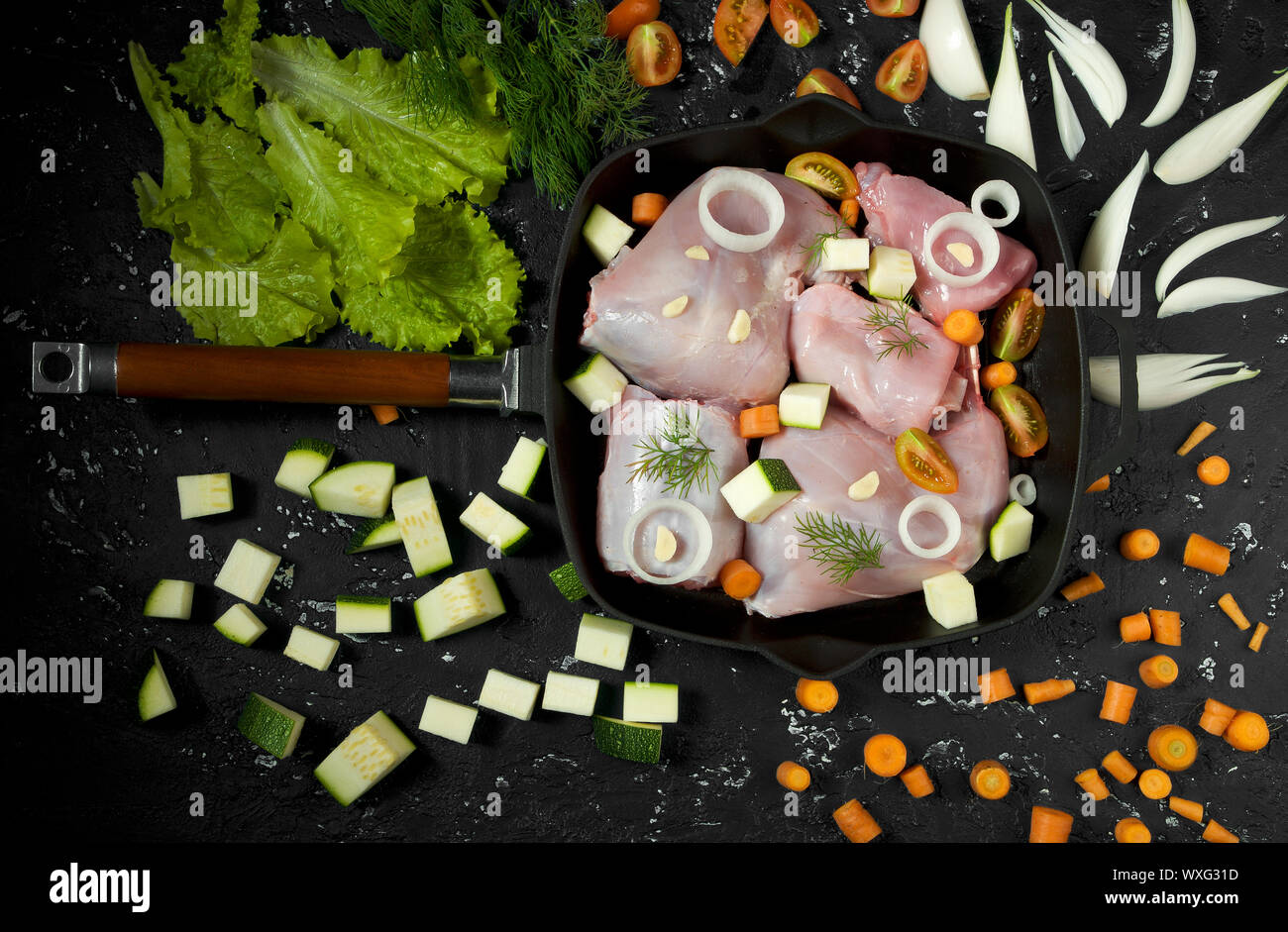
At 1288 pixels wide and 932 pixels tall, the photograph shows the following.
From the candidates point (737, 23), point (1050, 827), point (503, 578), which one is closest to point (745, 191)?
point (737, 23)

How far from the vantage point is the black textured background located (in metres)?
2.87

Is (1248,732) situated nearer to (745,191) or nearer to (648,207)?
(745,191)

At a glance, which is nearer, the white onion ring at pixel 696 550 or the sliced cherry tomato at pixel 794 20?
the white onion ring at pixel 696 550

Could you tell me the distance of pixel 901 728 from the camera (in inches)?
114

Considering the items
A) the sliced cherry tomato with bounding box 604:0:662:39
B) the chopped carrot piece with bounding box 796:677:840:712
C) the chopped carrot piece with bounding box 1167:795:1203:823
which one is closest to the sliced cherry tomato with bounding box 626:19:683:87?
the sliced cherry tomato with bounding box 604:0:662:39

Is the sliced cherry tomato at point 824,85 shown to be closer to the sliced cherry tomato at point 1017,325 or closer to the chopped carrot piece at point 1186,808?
the sliced cherry tomato at point 1017,325

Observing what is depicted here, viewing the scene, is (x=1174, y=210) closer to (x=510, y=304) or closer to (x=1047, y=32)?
(x=1047, y=32)

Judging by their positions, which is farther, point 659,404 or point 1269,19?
point 1269,19

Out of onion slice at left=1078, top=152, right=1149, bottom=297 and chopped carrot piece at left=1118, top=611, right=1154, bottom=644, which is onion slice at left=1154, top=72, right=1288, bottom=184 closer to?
onion slice at left=1078, top=152, right=1149, bottom=297

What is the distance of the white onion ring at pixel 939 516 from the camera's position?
2.62m

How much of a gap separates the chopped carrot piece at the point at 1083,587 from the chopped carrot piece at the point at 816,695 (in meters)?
0.83

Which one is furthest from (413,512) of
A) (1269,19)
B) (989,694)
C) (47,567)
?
(1269,19)

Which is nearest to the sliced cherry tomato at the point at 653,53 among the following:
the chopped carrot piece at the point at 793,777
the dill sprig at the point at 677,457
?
the dill sprig at the point at 677,457

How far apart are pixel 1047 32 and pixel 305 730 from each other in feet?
11.0
